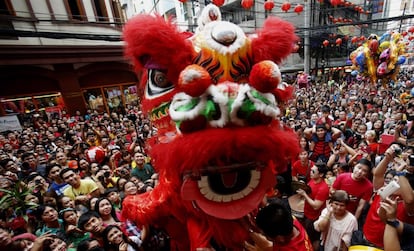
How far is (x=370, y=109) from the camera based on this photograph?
275 inches

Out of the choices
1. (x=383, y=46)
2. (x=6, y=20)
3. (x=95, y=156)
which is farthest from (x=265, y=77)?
(x=6, y=20)

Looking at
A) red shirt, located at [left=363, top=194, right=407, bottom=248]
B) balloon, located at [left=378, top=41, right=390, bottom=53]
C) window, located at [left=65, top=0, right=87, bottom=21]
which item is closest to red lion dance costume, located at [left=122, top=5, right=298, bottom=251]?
red shirt, located at [left=363, top=194, right=407, bottom=248]

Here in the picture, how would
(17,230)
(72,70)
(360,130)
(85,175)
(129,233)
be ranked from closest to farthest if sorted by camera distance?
1. (129,233)
2. (17,230)
3. (85,175)
4. (360,130)
5. (72,70)

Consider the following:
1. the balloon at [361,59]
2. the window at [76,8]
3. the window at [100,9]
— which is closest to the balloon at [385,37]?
the balloon at [361,59]

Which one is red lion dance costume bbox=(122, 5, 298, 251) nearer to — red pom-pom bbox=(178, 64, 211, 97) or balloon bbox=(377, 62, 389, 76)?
red pom-pom bbox=(178, 64, 211, 97)

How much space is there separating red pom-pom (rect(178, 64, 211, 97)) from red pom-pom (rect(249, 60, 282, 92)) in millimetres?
213

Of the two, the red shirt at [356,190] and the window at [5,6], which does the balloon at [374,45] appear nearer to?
the red shirt at [356,190]

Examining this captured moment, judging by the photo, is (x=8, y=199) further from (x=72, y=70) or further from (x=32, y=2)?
(x=32, y=2)

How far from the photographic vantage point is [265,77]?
0.96 meters

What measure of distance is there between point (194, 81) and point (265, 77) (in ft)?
0.99

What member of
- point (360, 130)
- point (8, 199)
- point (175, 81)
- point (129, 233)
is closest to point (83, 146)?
point (8, 199)

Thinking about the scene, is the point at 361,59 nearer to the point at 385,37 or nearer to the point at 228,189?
the point at 385,37

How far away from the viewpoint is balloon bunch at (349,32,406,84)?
697 centimetres

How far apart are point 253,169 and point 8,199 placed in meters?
3.27
